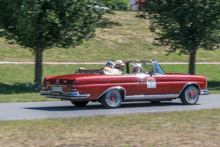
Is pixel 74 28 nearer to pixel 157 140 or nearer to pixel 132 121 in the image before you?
pixel 132 121

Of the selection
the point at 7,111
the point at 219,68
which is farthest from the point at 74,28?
the point at 219,68

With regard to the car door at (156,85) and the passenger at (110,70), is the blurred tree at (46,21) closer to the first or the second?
the passenger at (110,70)

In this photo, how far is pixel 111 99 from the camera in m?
10.7

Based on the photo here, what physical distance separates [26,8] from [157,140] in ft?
35.5

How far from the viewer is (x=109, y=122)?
7953 mm

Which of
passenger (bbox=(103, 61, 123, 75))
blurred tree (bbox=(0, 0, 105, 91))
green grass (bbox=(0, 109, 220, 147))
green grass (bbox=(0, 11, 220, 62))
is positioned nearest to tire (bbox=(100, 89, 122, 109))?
passenger (bbox=(103, 61, 123, 75))

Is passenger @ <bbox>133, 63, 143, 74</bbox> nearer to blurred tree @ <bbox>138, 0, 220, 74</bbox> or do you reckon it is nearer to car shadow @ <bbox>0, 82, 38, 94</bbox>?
car shadow @ <bbox>0, 82, 38, 94</bbox>

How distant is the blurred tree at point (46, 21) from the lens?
52.0 feet

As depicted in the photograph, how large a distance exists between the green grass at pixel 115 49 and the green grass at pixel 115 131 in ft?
62.3

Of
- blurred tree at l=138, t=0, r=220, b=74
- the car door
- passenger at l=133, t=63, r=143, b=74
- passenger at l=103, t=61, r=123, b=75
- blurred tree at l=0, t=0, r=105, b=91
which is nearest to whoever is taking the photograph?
passenger at l=103, t=61, r=123, b=75

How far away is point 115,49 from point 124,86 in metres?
22.3

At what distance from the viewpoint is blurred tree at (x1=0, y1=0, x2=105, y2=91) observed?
15.8 metres

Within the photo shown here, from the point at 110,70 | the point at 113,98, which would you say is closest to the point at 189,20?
the point at 110,70

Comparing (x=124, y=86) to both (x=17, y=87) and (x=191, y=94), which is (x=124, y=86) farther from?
(x=17, y=87)
